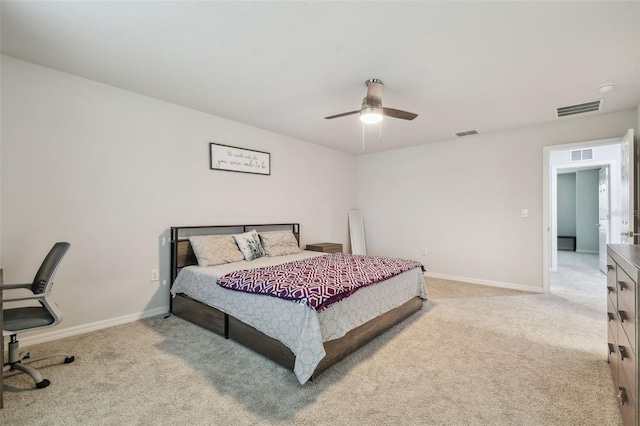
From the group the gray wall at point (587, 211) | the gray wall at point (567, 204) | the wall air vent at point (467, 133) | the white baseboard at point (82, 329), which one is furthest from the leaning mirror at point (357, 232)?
the gray wall at point (567, 204)

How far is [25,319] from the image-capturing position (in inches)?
78.9

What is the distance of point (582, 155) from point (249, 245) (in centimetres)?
647

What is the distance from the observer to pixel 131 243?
3209 mm

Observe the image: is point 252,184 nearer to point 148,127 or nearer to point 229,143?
point 229,143

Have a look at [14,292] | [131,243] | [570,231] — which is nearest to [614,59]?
[131,243]

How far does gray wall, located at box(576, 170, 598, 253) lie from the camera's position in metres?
7.90

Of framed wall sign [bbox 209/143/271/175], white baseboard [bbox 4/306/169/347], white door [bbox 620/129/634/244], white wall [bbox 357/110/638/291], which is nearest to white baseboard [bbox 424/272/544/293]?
white wall [bbox 357/110/638/291]

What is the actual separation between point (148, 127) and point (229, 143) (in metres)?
1.03

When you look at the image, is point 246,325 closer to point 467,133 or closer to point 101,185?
point 101,185

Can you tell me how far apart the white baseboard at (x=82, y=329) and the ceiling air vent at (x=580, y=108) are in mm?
5470

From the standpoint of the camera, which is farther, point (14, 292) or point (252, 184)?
point (252, 184)

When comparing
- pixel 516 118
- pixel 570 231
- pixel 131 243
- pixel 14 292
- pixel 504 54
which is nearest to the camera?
pixel 504 54

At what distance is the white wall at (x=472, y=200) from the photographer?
4328 millimetres

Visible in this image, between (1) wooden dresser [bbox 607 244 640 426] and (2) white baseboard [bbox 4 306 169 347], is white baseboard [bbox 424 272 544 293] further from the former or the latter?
(2) white baseboard [bbox 4 306 169 347]
